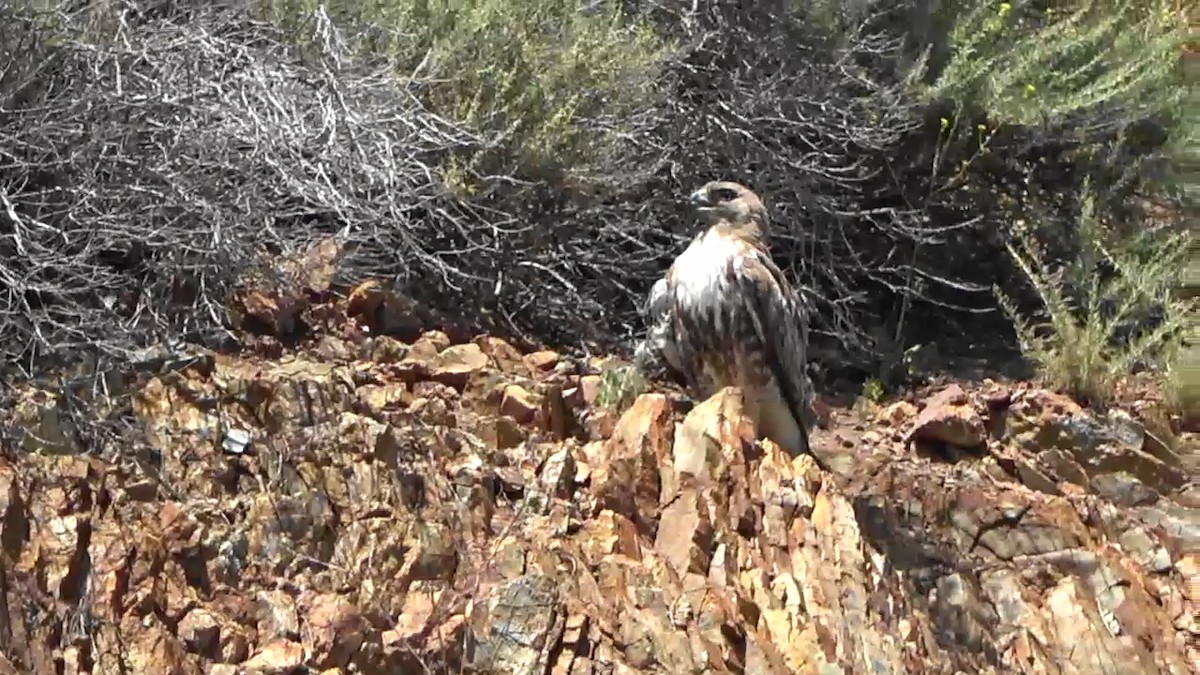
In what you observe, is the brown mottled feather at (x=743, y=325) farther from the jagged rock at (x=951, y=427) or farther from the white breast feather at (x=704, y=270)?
the jagged rock at (x=951, y=427)

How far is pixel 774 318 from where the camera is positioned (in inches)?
264

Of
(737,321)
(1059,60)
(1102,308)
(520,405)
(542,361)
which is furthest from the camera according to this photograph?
(1059,60)

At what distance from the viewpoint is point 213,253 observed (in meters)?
6.01

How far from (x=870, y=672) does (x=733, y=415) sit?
1.08 meters

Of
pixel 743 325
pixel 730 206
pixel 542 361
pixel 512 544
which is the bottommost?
pixel 542 361

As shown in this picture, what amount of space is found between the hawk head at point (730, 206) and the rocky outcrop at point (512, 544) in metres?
0.76

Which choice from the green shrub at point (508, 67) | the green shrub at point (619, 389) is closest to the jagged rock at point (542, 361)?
the green shrub at point (619, 389)

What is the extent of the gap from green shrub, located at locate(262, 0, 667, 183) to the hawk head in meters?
0.57

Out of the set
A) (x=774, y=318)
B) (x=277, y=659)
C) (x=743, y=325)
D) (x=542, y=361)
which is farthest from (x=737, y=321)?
(x=277, y=659)

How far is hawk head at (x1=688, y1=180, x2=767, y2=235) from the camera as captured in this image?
6945 mm

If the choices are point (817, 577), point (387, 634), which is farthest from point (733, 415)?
point (387, 634)

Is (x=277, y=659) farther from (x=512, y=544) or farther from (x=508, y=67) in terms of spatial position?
(x=508, y=67)

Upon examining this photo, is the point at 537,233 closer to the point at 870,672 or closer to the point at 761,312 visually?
the point at 761,312

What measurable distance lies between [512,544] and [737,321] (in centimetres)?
185
